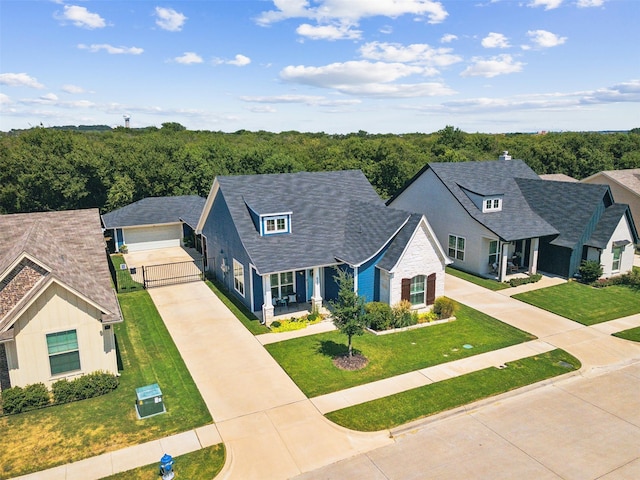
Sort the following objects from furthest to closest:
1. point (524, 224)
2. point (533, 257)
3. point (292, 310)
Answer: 1. point (524, 224)
2. point (533, 257)
3. point (292, 310)

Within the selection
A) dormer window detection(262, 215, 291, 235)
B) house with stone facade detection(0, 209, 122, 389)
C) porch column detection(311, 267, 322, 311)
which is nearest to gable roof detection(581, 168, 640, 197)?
porch column detection(311, 267, 322, 311)

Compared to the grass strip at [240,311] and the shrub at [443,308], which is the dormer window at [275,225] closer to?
the grass strip at [240,311]

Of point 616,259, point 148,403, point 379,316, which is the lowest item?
point 148,403

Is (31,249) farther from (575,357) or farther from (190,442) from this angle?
(575,357)

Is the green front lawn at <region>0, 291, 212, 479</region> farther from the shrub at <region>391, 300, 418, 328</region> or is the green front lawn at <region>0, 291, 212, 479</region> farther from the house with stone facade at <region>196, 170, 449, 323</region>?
the shrub at <region>391, 300, 418, 328</region>

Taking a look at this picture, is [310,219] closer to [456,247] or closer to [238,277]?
[238,277]

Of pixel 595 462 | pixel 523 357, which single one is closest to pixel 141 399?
pixel 595 462

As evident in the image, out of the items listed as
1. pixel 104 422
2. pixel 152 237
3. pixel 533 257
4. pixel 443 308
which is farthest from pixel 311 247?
pixel 152 237
